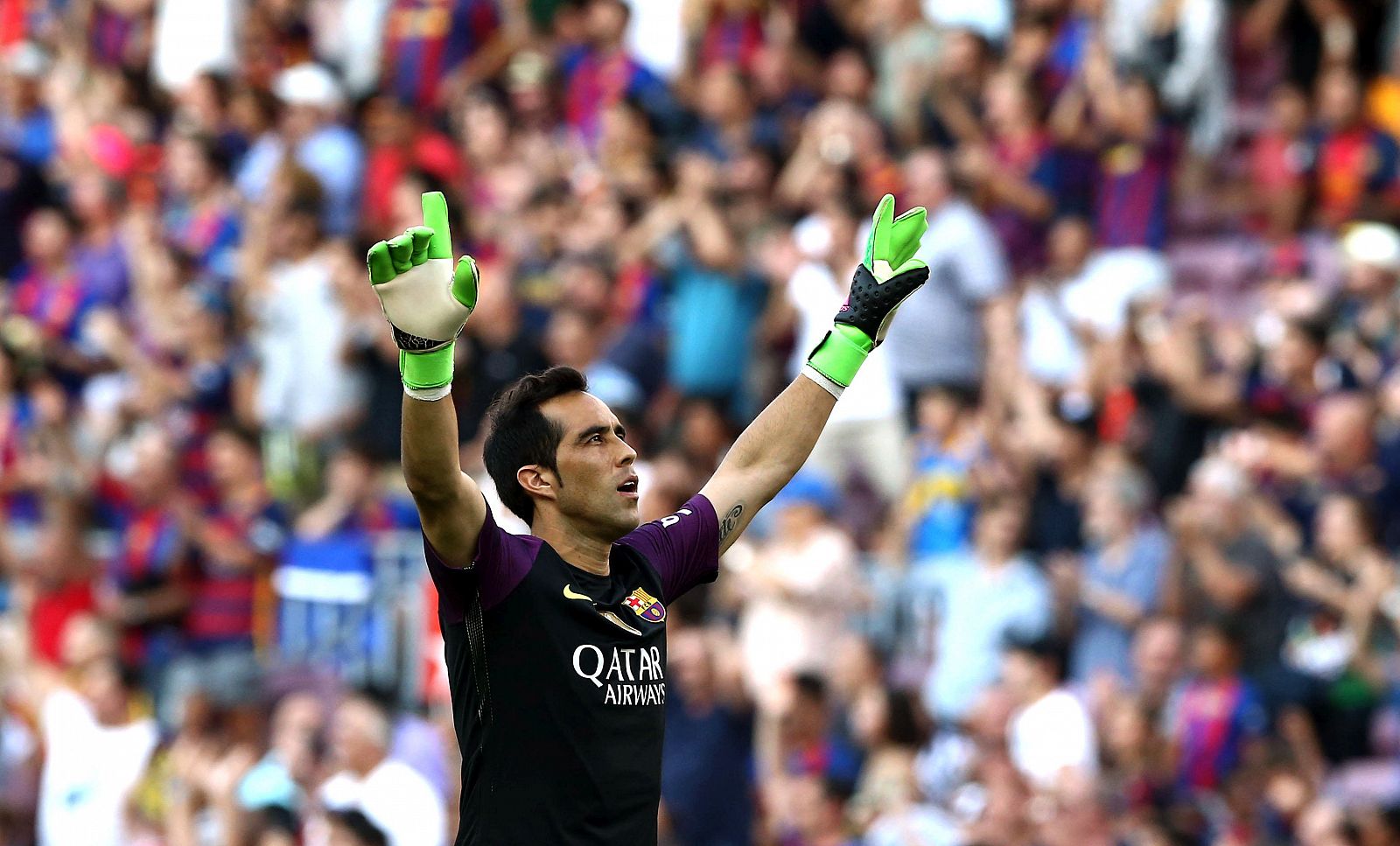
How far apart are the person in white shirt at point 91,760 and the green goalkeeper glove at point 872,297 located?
623cm

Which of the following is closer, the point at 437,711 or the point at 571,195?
the point at 437,711

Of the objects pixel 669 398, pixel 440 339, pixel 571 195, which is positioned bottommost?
pixel 440 339

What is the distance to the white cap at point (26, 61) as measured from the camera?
16.3 metres

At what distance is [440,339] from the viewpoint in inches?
192

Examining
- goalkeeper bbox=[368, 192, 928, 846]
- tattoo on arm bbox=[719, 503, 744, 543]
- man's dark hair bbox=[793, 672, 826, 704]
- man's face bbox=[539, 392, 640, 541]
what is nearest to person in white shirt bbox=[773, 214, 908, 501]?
man's dark hair bbox=[793, 672, 826, 704]

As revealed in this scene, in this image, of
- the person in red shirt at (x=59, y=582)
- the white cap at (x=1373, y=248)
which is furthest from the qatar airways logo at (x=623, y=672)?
the person in red shirt at (x=59, y=582)

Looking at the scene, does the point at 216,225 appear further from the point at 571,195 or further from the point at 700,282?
the point at 700,282

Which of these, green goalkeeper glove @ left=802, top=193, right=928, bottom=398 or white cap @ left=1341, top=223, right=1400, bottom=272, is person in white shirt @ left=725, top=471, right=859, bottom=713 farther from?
green goalkeeper glove @ left=802, top=193, right=928, bottom=398

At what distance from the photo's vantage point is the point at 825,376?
19.7 ft

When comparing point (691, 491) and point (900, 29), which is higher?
point (900, 29)

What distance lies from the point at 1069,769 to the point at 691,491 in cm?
255

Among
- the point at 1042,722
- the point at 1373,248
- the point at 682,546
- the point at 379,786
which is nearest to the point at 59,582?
the point at 379,786

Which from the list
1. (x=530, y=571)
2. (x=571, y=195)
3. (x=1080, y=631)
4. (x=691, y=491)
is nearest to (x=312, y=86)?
(x=571, y=195)

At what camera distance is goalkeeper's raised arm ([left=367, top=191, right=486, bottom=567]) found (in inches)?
191
